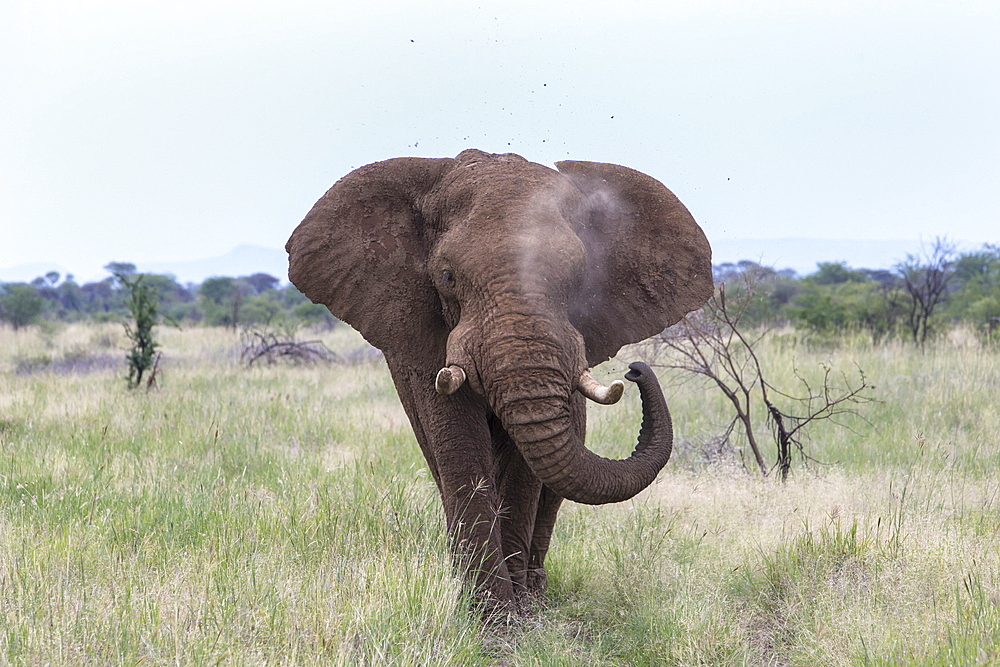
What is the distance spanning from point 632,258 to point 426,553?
1946mm

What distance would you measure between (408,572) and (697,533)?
243 cm

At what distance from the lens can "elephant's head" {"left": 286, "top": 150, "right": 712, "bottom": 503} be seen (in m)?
3.89

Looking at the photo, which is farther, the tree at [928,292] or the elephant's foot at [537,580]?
the tree at [928,292]

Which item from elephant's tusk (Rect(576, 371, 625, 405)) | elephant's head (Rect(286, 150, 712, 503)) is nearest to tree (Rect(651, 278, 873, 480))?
elephant's head (Rect(286, 150, 712, 503))

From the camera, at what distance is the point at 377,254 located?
4758 millimetres

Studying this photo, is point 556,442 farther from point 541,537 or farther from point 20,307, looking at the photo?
point 20,307

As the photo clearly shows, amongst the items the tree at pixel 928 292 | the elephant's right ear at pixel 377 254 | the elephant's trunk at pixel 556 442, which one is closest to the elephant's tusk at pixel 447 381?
the elephant's trunk at pixel 556 442

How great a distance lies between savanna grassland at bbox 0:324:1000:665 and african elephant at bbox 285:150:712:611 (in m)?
0.46

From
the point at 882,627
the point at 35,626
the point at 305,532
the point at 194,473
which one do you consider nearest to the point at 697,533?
the point at 882,627

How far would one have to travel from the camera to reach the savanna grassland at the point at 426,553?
3852 millimetres

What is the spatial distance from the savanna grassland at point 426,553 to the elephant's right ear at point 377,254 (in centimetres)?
118

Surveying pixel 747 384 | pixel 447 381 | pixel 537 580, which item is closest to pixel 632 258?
pixel 447 381

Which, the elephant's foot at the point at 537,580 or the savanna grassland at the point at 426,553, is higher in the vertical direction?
the savanna grassland at the point at 426,553

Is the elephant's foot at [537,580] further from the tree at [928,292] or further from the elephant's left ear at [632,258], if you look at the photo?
the tree at [928,292]
